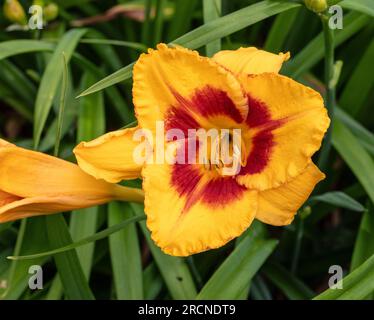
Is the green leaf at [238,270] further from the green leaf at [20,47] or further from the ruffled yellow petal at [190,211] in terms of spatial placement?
the green leaf at [20,47]

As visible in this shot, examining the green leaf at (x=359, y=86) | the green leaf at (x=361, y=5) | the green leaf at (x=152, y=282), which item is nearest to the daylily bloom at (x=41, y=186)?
the green leaf at (x=152, y=282)

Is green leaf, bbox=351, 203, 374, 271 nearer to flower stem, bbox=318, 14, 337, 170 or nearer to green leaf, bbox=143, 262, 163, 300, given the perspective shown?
flower stem, bbox=318, 14, 337, 170

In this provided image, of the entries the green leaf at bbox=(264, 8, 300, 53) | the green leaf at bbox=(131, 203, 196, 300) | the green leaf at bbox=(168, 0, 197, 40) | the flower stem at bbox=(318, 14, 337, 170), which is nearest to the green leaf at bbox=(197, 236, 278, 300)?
the green leaf at bbox=(131, 203, 196, 300)

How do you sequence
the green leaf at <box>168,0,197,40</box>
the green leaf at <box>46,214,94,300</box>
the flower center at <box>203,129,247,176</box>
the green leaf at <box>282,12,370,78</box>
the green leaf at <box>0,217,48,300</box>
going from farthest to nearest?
1. the green leaf at <box>168,0,197,40</box>
2. the green leaf at <box>282,12,370,78</box>
3. the green leaf at <box>0,217,48,300</box>
4. the green leaf at <box>46,214,94,300</box>
5. the flower center at <box>203,129,247,176</box>

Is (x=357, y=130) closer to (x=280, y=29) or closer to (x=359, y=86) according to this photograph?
(x=359, y=86)

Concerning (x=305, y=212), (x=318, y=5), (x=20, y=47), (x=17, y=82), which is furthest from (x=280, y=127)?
(x=17, y=82)
